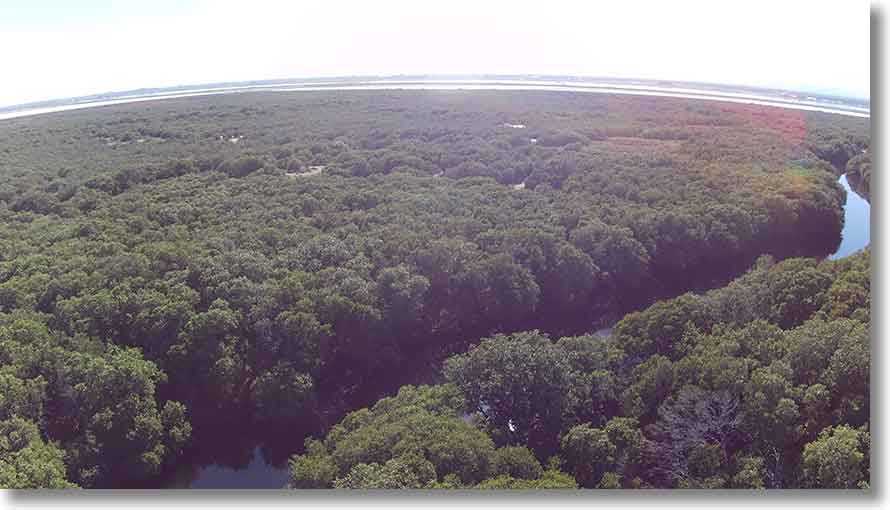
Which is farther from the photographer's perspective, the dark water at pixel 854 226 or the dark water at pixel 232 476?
the dark water at pixel 854 226

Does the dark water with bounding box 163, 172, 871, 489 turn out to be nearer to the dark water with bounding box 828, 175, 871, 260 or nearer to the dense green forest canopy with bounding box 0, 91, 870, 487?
the dense green forest canopy with bounding box 0, 91, 870, 487

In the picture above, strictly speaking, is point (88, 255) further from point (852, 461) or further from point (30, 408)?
point (852, 461)

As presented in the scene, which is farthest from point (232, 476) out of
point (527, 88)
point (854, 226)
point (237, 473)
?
point (527, 88)

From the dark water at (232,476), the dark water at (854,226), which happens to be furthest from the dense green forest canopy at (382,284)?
the dark water at (854,226)

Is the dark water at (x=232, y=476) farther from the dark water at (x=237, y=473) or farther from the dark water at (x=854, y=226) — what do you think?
Result: the dark water at (x=854, y=226)

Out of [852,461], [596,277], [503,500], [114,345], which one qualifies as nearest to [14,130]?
[114,345]
